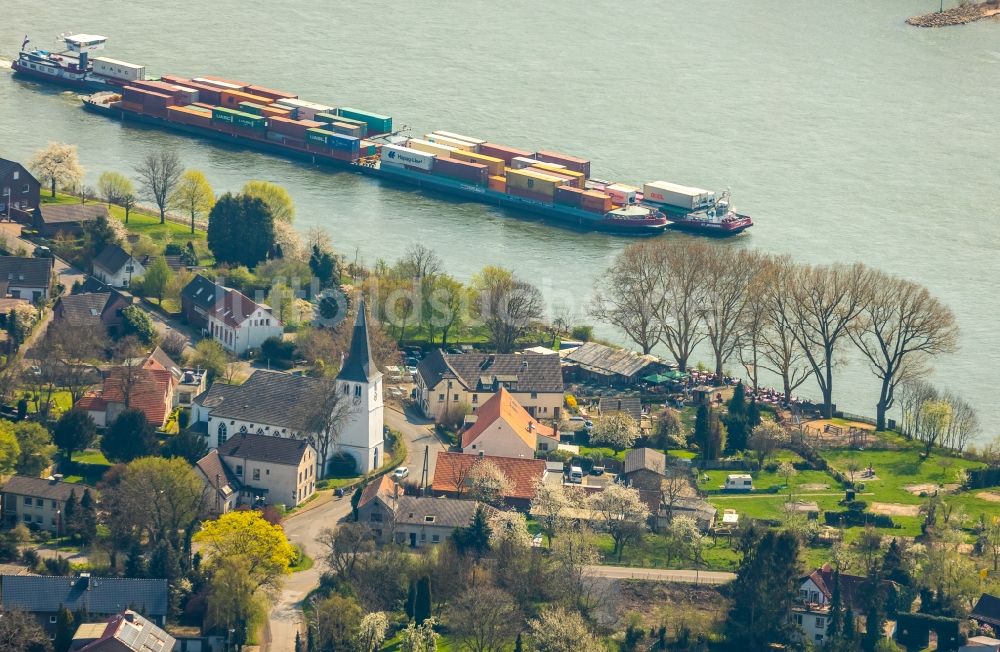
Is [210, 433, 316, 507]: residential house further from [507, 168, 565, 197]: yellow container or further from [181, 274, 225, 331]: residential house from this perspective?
[507, 168, 565, 197]: yellow container

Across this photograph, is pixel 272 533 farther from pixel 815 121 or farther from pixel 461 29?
pixel 461 29

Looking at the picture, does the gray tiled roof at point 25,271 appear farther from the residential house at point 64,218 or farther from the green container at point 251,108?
the green container at point 251,108

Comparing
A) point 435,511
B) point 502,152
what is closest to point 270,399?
point 435,511

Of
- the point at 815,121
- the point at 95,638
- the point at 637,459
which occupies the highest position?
the point at 815,121

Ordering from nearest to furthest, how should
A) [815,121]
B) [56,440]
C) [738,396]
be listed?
1. [56,440]
2. [738,396]
3. [815,121]

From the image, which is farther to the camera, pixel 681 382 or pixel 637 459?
Answer: pixel 681 382

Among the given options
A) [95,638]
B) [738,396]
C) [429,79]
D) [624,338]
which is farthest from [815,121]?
[95,638]
